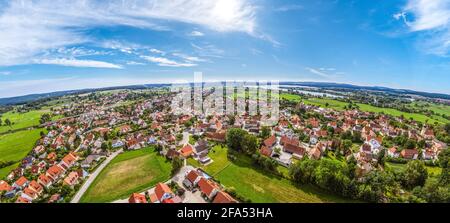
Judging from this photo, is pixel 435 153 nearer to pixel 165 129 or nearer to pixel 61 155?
pixel 165 129

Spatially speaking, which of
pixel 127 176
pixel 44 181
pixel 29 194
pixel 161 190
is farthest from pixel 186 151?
pixel 29 194

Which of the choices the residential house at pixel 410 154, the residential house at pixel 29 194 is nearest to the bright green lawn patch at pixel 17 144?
the residential house at pixel 29 194

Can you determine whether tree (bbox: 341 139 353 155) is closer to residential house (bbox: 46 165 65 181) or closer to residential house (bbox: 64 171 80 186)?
residential house (bbox: 64 171 80 186)

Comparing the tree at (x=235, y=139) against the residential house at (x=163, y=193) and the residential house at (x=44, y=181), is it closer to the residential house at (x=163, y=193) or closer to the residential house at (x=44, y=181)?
the residential house at (x=163, y=193)

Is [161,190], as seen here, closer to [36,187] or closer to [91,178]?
[91,178]

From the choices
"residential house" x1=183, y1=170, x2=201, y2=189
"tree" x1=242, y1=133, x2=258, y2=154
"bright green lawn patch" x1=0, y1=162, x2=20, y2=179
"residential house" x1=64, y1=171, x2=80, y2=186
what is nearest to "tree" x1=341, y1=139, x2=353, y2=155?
"tree" x1=242, y1=133, x2=258, y2=154

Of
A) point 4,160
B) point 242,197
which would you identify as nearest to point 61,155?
point 4,160

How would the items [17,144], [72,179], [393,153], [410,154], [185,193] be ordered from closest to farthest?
[185,193], [72,179], [410,154], [393,153], [17,144]
